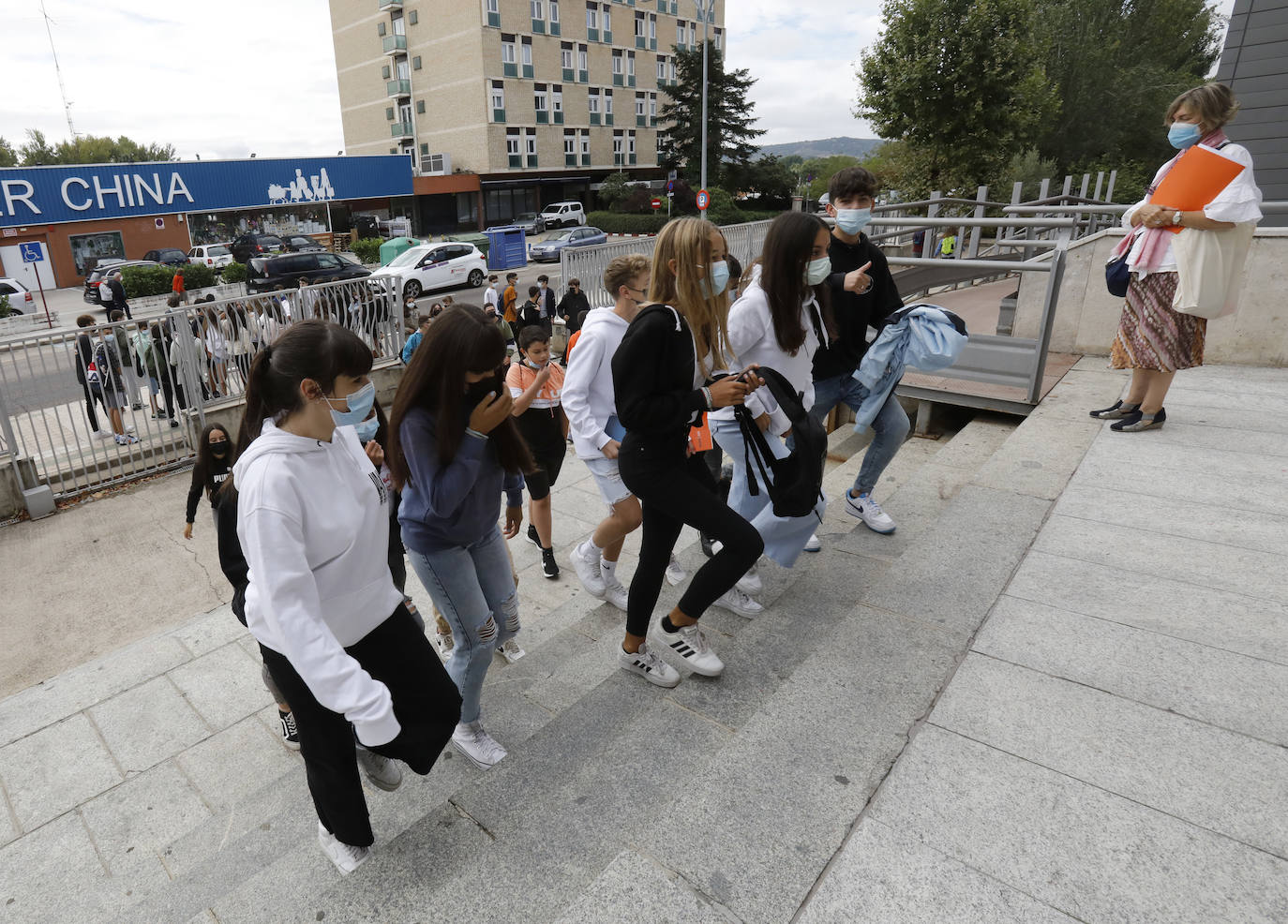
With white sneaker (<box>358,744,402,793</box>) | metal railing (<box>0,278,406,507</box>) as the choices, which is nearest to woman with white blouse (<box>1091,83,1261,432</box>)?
white sneaker (<box>358,744,402,793</box>)

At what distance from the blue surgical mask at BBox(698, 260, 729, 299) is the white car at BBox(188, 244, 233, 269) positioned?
31497 mm

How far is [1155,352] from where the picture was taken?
491 cm

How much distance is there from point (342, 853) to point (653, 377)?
190cm

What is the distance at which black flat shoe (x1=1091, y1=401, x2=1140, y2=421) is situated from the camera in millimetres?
5238

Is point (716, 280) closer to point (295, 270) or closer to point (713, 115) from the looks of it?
point (295, 270)

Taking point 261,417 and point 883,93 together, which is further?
point 883,93

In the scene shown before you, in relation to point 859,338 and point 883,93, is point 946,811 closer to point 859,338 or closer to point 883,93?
point 859,338

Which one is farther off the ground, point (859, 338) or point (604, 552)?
point (859, 338)

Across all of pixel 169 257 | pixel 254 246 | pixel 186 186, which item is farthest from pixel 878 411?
pixel 186 186

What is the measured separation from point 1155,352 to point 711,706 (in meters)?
4.14

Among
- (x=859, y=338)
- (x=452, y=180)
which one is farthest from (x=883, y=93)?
(x=452, y=180)

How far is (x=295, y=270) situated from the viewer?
22.4m

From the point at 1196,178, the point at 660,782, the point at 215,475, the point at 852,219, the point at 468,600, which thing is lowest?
the point at 660,782

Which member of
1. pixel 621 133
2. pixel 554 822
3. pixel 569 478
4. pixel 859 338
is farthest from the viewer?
pixel 621 133
